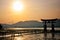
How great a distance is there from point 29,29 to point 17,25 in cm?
38

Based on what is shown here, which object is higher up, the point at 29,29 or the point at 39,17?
the point at 39,17

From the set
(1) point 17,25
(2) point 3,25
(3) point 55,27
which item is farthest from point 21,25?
(3) point 55,27

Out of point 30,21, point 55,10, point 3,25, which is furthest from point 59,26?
point 3,25

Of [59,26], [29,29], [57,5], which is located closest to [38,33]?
[29,29]

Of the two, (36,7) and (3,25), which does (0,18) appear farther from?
(36,7)

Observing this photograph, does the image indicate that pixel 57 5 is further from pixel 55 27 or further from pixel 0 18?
pixel 0 18

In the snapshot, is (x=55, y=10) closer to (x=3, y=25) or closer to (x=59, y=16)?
(x=59, y=16)

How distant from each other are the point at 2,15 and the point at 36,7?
0.96 meters

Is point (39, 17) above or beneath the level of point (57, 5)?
beneath

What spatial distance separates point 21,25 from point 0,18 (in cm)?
61

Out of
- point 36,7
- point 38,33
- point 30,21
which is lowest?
point 38,33

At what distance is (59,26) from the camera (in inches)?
202

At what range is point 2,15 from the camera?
5000 mm

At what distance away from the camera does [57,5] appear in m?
5.03
